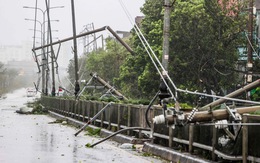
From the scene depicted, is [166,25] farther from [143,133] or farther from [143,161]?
[143,161]

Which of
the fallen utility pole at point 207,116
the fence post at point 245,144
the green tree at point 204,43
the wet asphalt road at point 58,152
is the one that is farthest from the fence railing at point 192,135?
the green tree at point 204,43

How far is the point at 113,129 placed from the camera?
23.7 metres

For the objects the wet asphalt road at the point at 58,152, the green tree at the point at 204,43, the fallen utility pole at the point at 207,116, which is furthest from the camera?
the green tree at the point at 204,43

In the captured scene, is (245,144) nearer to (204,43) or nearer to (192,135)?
(192,135)

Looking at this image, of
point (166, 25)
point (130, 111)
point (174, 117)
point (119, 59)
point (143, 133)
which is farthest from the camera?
point (119, 59)

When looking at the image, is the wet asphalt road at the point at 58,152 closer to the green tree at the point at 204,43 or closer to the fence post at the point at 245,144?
the fence post at the point at 245,144

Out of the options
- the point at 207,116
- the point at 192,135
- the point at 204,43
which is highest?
the point at 204,43

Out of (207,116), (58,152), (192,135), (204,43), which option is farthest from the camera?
(204,43)

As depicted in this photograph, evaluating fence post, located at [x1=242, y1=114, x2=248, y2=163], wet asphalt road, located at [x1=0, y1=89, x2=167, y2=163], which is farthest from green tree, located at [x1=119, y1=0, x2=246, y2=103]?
fence post, located at [x1=242, y1=114, x2=248, y2=163]

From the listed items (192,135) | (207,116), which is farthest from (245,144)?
(192,135)

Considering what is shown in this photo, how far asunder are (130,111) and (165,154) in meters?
5.44

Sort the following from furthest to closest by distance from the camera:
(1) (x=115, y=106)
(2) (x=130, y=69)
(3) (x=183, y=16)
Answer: (2) (x=130, y=69)
(3) (x=183, y=16)
(1) (x=115, y=106)

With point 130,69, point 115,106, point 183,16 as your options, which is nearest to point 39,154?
point 115,106

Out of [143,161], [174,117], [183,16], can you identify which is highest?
[183,16]
